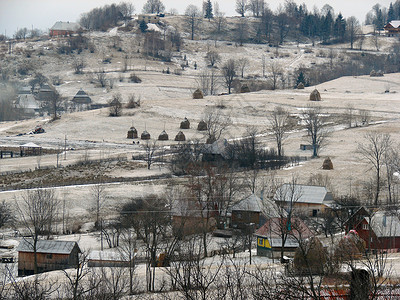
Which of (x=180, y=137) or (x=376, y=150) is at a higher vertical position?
(x=376, y=150)

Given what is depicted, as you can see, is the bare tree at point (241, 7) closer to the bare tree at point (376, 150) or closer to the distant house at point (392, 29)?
the distant house at point (392, 29)

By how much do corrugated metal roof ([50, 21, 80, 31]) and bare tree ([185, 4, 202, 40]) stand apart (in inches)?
947

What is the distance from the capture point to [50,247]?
32.0m

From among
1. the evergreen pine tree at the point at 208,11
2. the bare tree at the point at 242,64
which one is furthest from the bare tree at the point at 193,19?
the bare tree at the point at 242,64

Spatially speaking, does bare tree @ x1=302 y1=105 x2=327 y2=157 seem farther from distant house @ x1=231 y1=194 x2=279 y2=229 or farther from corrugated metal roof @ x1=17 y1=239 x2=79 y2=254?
corrugated metal roof @ x1=17 y1=239 x2=79 y2=254

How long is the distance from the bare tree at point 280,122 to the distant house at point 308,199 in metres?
20.4

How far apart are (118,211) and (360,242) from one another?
1644 cm

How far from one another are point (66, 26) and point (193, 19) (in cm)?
2899

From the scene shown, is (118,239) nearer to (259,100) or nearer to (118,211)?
(118,211)

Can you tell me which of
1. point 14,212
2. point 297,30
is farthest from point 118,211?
point 297,30

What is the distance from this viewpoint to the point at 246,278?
23.8 m

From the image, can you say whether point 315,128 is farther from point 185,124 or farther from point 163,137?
point 185,124

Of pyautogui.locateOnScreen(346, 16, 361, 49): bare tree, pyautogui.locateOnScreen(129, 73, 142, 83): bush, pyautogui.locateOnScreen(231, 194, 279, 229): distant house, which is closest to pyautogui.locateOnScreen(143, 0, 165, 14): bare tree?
pyautogui.locateOnScreen(346, 16, 361, 49): bare tree

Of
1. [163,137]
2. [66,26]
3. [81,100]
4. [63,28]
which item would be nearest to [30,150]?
[163,137]
